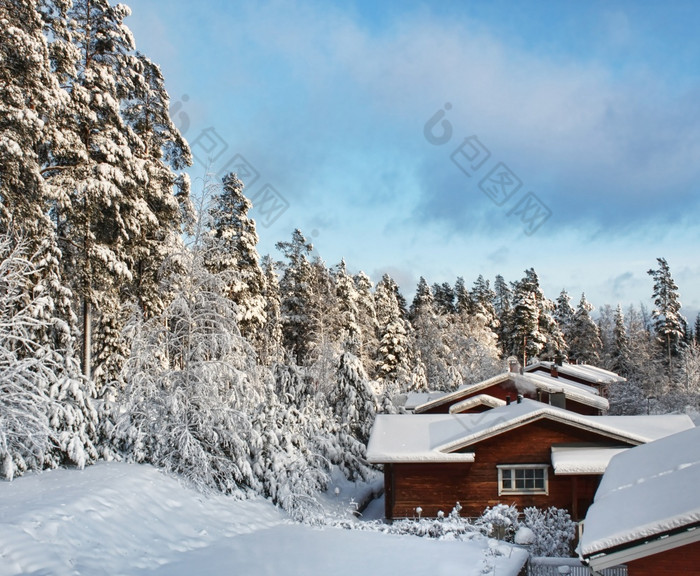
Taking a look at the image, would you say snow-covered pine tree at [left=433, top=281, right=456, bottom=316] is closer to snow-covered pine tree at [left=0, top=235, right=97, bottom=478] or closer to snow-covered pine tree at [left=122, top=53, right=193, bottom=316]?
snow-covered pine tree at [left=122, top=53, right=193, bottom=316]

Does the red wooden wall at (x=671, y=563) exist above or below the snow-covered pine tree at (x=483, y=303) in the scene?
below

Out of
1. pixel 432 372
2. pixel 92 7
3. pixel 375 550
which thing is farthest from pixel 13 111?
pixel 432 372

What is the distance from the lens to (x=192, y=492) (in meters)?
15.6

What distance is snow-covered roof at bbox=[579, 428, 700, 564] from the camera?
7688 millimetres

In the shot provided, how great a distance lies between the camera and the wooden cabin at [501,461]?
760 inches

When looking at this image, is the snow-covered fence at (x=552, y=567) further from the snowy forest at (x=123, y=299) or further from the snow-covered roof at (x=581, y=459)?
the snowy forest at (x=123, y=299)

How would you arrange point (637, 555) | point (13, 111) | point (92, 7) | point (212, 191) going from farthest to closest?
point (92, 7) < point (212, 191) < point (13, 111) < point (637, 555)

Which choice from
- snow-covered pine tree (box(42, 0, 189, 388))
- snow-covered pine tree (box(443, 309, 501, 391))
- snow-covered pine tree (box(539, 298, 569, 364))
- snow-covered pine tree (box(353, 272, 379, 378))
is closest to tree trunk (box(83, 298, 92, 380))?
snow-covered pine tree (box(42, 0, 189, 388))

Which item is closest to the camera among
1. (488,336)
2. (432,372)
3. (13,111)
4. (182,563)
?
(182,563)

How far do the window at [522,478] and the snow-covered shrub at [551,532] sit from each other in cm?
152

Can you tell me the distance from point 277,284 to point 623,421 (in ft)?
135

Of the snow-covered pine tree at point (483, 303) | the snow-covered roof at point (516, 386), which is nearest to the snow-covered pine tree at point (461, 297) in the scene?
the snow-covered pine tree at point (483, 303)

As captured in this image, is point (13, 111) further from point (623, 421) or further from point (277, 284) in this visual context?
point (277, 284)

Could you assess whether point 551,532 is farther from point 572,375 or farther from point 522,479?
point 572,375
